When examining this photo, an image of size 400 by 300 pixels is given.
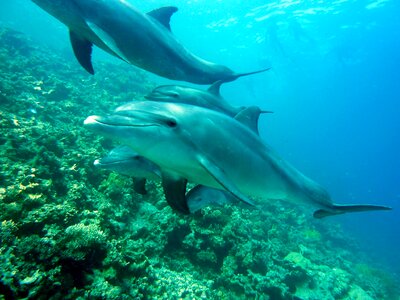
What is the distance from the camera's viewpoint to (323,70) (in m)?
86.8

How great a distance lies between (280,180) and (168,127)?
2.04 m

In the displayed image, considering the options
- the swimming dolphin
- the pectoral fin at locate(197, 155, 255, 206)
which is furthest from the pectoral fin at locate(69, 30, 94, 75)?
the pectoral fin at locate(197, 155, 255, 206)

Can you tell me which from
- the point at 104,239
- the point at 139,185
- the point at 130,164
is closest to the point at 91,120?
the point at 130,164

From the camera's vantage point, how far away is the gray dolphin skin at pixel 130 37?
12.3 ft

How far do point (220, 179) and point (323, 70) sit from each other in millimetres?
95564

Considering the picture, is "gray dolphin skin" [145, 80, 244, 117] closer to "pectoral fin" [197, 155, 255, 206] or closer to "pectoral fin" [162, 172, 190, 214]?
"pectoral fin" [162, 172, 190, 214]

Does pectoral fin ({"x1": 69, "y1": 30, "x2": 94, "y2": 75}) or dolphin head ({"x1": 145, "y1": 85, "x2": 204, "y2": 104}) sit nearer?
dolphin head ({"x1": 145, "y1": 85, "x2": 204, "y2": 104})

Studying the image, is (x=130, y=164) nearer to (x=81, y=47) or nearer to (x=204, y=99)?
(x=204, y=99)

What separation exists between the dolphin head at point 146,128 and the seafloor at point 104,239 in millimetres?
2415

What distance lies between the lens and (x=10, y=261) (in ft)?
12.5

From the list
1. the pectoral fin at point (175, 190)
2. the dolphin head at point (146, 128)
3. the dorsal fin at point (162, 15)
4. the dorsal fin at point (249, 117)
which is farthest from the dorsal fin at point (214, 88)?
the pectoral fin at point (175, 190)

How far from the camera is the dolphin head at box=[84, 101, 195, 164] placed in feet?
8.61

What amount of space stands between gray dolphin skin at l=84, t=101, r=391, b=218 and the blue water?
93.3 ft

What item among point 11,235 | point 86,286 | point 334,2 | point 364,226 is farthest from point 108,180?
point 364,226
